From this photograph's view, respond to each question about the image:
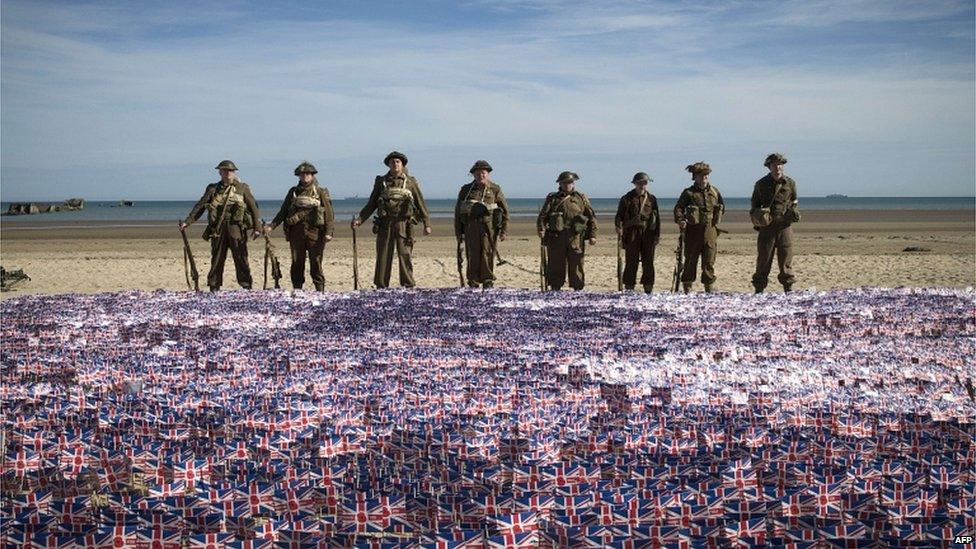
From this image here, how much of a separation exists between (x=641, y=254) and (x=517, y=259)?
11.5 meters

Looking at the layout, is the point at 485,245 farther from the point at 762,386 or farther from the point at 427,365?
the point at 762,386

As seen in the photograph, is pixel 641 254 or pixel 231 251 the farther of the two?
pixel 641 254

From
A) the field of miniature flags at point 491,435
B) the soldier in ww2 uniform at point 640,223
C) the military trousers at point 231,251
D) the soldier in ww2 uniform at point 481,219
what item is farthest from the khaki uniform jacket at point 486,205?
the field of miniature flags at point 491,435

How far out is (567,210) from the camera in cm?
1412

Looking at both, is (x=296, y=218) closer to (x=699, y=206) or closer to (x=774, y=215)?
(x=699, y=206)

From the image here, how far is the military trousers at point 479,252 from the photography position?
14273 millimetres

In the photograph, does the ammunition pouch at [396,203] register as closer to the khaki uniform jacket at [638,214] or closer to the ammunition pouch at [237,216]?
the ammunition pouch at [237,216]

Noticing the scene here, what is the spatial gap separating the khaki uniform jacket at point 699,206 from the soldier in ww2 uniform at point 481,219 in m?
2.60

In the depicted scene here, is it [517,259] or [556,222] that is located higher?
[556,222]

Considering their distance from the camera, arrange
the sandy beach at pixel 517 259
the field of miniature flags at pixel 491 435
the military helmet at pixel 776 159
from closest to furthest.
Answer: the field of miniature flags at pixel 491 435 → the military helmet at pixel 776 159 → the sandy beach at pixel 517 259

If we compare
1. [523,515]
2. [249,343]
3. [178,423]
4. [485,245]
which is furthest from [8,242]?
[523,515]

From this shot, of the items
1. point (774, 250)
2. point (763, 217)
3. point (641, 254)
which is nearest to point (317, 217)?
point (641, 254)

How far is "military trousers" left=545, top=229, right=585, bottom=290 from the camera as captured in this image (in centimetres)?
1412

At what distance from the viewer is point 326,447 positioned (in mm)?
4992
